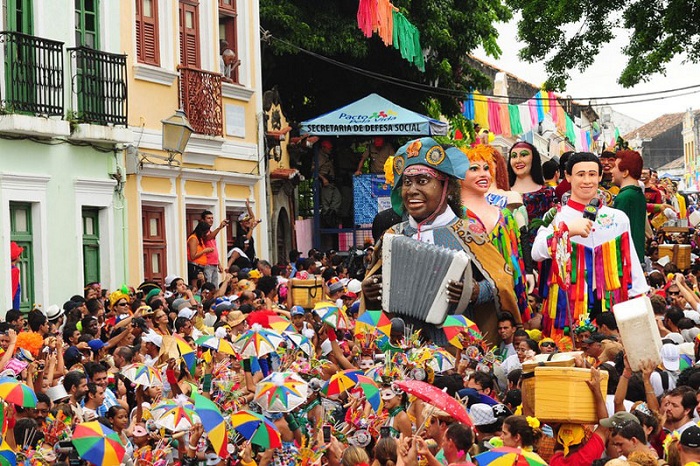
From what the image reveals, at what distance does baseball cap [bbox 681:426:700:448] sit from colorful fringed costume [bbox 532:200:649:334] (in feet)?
18.6

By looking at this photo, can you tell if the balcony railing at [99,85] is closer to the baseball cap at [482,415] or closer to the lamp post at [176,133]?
the lamp post at [176,133]

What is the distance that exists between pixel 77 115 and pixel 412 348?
9173 mm

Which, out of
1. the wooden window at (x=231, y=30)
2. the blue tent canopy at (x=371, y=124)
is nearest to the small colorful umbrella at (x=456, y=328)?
the blue tent canopy at (x=371, y=124)

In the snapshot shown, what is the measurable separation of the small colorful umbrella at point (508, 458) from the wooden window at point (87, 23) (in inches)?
542

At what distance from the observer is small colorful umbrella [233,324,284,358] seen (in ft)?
40.0

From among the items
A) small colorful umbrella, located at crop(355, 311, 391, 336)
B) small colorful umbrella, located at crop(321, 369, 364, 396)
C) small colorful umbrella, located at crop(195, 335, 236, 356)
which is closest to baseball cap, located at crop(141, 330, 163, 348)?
small colorful umbrella, located at crop(195, 335, 236, 356)

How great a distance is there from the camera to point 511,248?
48.9 ft

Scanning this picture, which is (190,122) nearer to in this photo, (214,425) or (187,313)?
(187,313)

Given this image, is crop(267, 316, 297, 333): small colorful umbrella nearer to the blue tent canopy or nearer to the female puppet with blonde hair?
the female puppet with blonde hair

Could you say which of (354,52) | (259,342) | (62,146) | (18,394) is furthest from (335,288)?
(354,52)

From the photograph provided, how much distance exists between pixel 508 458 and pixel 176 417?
2.56 m

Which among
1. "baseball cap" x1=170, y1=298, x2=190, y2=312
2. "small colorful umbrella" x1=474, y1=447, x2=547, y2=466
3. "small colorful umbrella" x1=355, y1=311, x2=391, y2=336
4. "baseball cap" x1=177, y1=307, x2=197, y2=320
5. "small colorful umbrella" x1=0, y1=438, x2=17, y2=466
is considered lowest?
"small colorful umbrella" x1=0, y1=438, x2=17, y2=466

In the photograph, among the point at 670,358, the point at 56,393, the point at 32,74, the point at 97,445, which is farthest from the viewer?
the point at 32,74

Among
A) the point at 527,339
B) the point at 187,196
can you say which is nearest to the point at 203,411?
the point at 527,339
